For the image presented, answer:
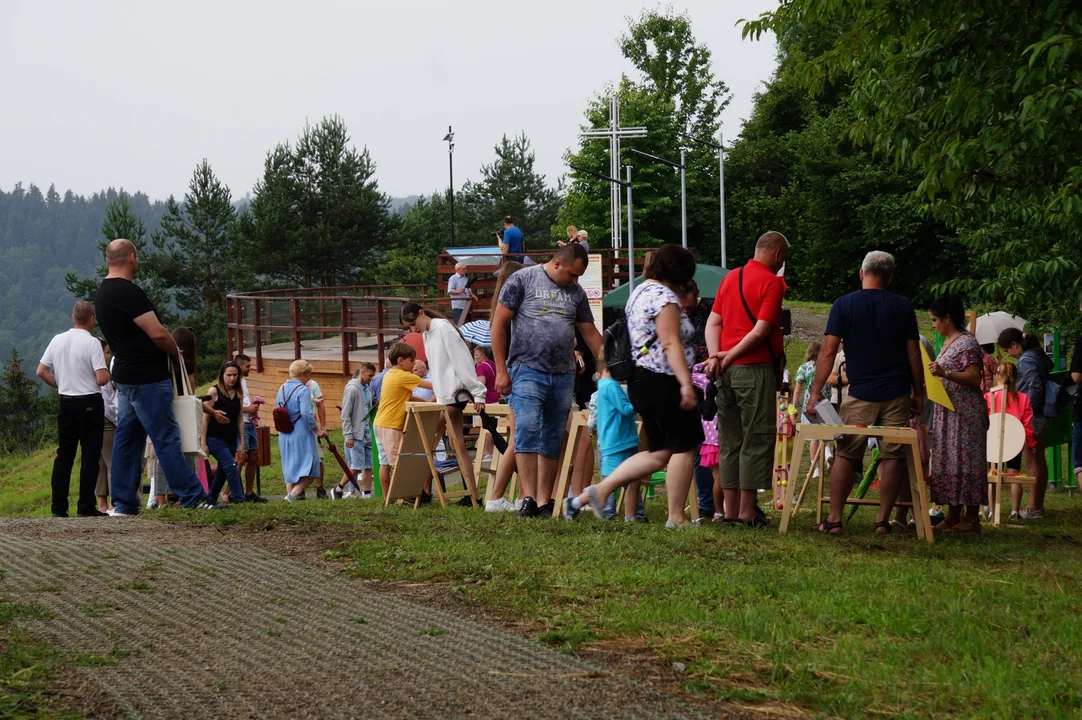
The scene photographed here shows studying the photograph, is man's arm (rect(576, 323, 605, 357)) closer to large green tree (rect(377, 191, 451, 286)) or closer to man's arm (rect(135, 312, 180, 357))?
man's arm (rect(135, 312, 180, 357))

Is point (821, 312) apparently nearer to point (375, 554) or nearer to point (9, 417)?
point (375, 554)

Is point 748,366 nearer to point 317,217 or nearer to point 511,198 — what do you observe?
point 317,217

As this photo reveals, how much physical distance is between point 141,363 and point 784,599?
517 centimetres

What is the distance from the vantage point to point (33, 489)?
85.7 ft

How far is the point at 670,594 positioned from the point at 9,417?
283 ft

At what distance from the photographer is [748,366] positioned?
7.83m

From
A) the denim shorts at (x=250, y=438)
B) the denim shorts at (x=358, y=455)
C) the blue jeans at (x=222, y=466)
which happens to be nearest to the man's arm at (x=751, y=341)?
the blue jeans at (x=222, y=466)

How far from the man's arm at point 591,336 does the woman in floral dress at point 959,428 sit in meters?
2.28

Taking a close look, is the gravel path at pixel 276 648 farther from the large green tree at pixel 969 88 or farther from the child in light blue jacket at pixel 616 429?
the large green tree at pixel 969 88

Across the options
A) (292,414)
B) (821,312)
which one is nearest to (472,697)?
(292,414)

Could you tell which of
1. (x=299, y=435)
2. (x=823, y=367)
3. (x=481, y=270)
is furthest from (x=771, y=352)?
(x=481, y=270)

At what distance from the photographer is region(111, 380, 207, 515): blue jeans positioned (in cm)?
877

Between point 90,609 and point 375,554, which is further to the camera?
point 375,554

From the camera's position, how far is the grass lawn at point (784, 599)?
4059 mm
